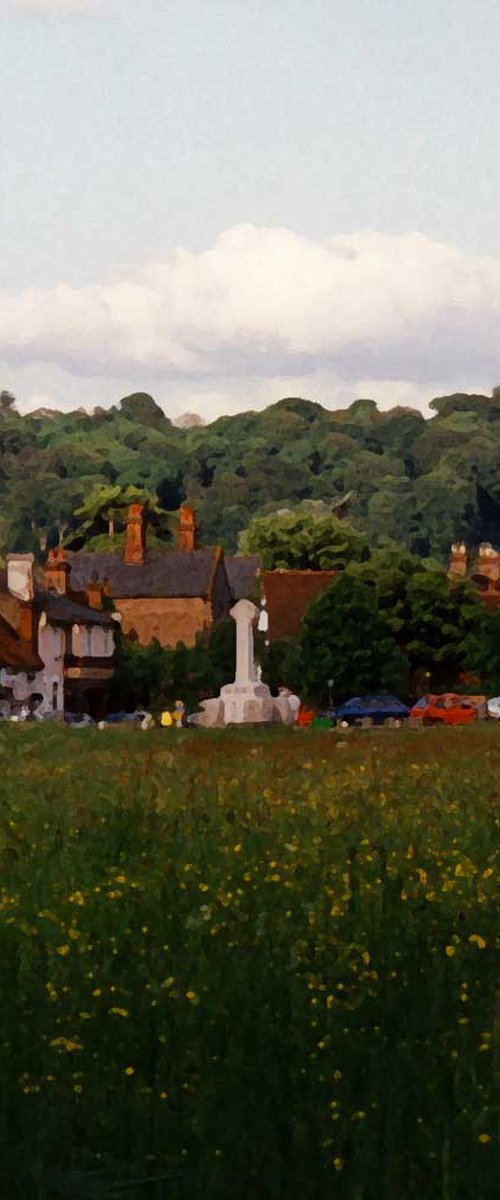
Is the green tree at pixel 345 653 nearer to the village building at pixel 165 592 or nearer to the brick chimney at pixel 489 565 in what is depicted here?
the village building at pixel 165 592

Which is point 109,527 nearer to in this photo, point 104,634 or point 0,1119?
point 104,634

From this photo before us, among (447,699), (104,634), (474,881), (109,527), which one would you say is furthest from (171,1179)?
(109,527)

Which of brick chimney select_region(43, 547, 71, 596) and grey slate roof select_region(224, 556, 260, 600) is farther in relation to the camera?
grey slate roof select_region(224, 556, 260, 600)

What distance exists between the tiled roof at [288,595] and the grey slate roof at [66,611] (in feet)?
40.6

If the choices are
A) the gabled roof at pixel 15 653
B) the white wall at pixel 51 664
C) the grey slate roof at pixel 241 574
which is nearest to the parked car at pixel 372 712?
the gabled roof at pixel 15 653

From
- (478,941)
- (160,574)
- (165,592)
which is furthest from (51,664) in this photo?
(478,941)

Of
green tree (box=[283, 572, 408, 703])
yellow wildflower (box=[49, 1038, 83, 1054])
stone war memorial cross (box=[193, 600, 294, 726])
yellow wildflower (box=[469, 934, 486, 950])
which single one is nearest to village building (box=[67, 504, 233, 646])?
green tree (box=[283, 572, 408, 703])

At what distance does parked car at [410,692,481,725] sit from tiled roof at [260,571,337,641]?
33.5 m

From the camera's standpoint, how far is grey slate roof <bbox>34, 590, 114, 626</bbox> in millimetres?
126812

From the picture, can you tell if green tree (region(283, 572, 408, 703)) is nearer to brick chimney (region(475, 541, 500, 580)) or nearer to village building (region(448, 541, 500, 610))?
village building (region(448, 541, 500, 610))

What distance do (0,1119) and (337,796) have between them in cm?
1805

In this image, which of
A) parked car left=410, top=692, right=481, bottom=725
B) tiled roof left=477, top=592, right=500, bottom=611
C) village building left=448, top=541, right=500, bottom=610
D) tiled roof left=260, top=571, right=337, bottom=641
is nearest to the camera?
parked car left=410, top=692, right=481, bottom=725

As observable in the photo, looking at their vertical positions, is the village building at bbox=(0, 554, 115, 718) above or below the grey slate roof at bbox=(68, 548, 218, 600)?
below

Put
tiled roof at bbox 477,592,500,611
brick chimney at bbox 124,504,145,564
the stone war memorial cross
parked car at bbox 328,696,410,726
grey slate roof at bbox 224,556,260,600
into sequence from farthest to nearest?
grey slate roof at bbox 224,556,260,600, brick chimney at bbox 124,504,145,564, tiled roof at bbox 477,592,500,611, parked car at bbox 328,696,410,726, the stone war memorial cross
